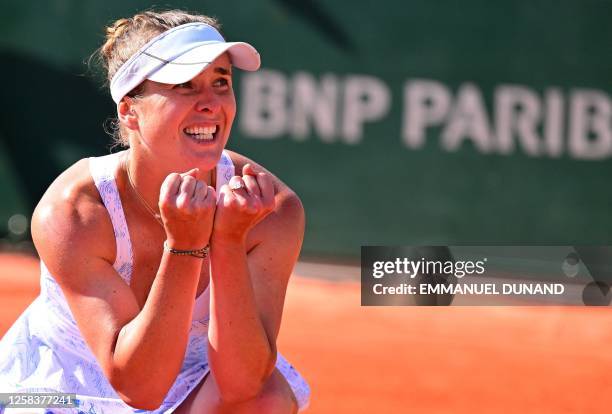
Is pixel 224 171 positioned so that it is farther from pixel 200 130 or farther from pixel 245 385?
pixel 245 385

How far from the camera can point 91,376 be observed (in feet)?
8.68

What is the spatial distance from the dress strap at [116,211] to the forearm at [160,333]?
0.25 m

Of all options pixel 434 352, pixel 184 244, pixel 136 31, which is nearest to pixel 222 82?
pixel 136 31

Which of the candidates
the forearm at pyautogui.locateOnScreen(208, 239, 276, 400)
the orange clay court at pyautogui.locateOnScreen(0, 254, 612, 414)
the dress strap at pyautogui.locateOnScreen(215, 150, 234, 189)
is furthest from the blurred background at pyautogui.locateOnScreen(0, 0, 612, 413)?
the forearm at pyautogui.locateOnScreen(208, 239, 276, 400)

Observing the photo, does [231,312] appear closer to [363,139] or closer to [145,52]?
[145,52]

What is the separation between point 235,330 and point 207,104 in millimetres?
519

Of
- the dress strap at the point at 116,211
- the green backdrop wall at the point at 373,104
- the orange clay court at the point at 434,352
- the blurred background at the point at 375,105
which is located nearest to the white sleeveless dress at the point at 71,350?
the dress strap at the point at 116,211

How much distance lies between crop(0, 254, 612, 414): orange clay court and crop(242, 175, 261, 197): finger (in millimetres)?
2173

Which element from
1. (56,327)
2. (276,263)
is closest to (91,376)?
(56,327)

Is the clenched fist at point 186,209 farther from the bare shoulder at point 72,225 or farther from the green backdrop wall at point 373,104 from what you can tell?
the green backdrop wall at point 373,104

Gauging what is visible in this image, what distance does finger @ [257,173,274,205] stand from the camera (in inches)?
90.5

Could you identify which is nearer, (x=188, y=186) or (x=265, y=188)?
(x=188, y=186)

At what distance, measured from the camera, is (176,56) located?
2477 mm

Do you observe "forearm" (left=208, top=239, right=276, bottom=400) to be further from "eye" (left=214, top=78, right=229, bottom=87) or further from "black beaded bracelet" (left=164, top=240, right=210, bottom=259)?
"eye" (left=214, top=78, right=229, bottom=87)
